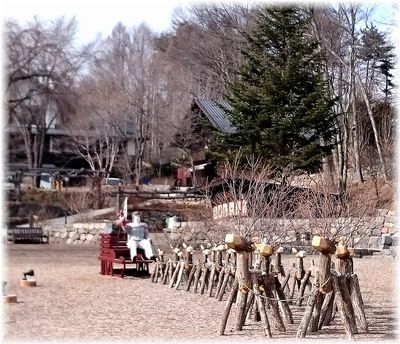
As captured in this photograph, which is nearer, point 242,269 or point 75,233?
point 242,269

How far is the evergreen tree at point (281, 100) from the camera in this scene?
24.4 m

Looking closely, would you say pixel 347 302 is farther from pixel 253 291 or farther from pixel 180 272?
pixel 180 272

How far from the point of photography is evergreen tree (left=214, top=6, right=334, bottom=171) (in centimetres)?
2441

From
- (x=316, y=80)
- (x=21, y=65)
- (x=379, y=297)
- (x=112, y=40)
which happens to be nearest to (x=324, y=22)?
(x=316, y=80)

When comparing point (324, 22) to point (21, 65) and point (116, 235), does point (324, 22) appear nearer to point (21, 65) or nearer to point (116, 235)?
point (21, 65)

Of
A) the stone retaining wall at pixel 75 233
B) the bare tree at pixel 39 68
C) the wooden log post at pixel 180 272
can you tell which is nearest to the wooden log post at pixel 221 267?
the wooden log post at pixel 180 272

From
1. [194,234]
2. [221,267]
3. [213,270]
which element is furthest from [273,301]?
[194,234]

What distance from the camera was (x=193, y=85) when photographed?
120ft

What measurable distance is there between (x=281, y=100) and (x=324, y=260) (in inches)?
701

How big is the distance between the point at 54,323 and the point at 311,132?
1852 centimetres

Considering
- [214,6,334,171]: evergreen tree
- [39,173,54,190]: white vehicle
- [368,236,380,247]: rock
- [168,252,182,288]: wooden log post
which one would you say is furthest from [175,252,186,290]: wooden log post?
[39,173,54,190]: white vehicle

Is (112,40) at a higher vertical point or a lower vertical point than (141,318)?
higher

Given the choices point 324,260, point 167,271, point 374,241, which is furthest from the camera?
point 374,241

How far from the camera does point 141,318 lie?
8.92 meters
